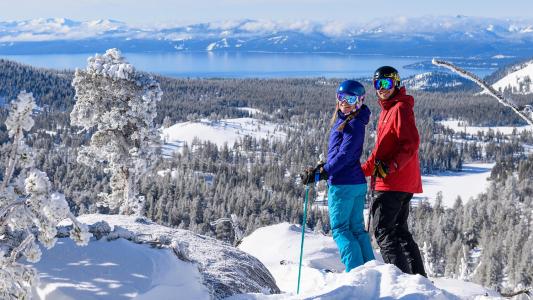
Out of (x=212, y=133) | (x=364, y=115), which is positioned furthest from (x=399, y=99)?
(x=212, y=133)

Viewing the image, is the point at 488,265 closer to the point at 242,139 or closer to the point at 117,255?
the point at 117,255

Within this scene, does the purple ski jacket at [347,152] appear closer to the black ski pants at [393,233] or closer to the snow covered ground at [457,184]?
the black ski pants at [393,233]

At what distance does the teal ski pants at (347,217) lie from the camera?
6543mm

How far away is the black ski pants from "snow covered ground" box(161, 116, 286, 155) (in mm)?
162435

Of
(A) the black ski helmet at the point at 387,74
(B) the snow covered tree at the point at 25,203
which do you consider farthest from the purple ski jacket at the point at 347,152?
(B) the snow covered tree at the point at 25,203

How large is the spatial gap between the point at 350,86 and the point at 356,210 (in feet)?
4.96

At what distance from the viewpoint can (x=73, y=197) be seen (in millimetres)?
89250

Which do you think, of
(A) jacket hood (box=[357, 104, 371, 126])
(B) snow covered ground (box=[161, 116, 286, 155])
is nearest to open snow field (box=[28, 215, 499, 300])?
(A) jacket hood (box=[357, 104, 371, 126])

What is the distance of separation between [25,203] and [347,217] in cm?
381

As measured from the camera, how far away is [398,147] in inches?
261

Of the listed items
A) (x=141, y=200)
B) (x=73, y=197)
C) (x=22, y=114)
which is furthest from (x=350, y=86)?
(x=73, y=197)

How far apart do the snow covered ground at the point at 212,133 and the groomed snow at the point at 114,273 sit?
532ft

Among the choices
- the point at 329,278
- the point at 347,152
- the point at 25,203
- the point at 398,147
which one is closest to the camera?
the point at 25,203

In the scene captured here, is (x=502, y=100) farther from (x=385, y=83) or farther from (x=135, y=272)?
(x=135, y=272)
